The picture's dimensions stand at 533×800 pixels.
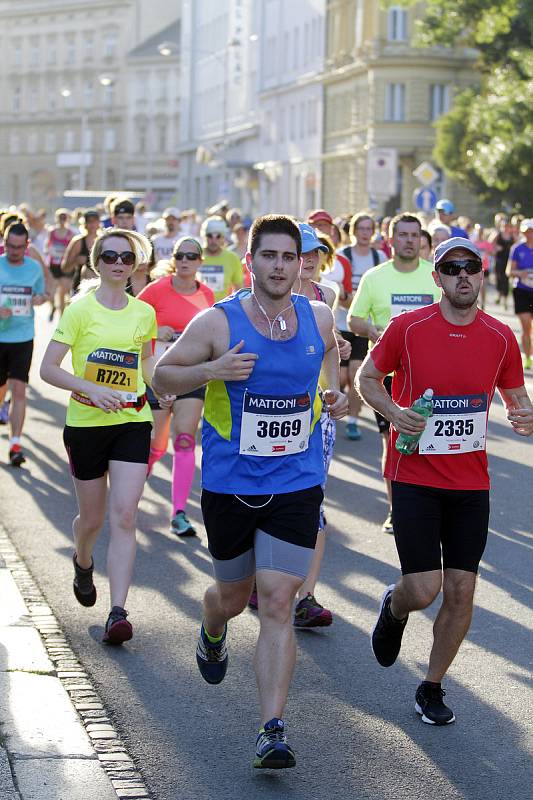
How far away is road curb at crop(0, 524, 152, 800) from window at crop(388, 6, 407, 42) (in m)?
59.4

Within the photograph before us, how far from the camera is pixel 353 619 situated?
7574mm

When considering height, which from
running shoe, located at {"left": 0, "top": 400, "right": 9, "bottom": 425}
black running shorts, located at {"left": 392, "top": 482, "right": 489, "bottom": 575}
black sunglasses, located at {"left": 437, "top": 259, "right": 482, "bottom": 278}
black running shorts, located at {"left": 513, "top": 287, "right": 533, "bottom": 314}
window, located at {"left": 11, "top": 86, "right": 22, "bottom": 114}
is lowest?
running shoe, located at {"left": 0, "top": 400, "right": 9, "bottom": 425}

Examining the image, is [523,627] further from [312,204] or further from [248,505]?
[312,204]

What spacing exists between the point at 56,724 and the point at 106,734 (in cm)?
18

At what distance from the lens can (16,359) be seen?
12758 mm

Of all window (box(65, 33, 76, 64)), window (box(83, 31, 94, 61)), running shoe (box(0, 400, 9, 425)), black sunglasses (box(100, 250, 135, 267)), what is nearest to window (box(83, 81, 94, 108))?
window (box(83, 31, 94, 61))

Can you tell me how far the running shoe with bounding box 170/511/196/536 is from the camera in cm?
976

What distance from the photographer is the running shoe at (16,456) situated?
12.5 meters

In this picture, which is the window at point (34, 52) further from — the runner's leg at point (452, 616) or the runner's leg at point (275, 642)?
the runner's leg at point (275, 642)

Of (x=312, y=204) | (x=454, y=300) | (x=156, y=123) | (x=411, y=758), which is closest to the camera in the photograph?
(x=411, y=758)

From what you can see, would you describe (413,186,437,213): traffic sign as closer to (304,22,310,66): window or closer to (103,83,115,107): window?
(304,22,310,66): window

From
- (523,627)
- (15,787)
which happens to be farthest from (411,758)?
(523,627)

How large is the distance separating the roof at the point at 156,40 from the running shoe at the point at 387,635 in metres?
123

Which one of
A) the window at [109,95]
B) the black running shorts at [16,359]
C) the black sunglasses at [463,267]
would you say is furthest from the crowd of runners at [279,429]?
the window at [109,95]
